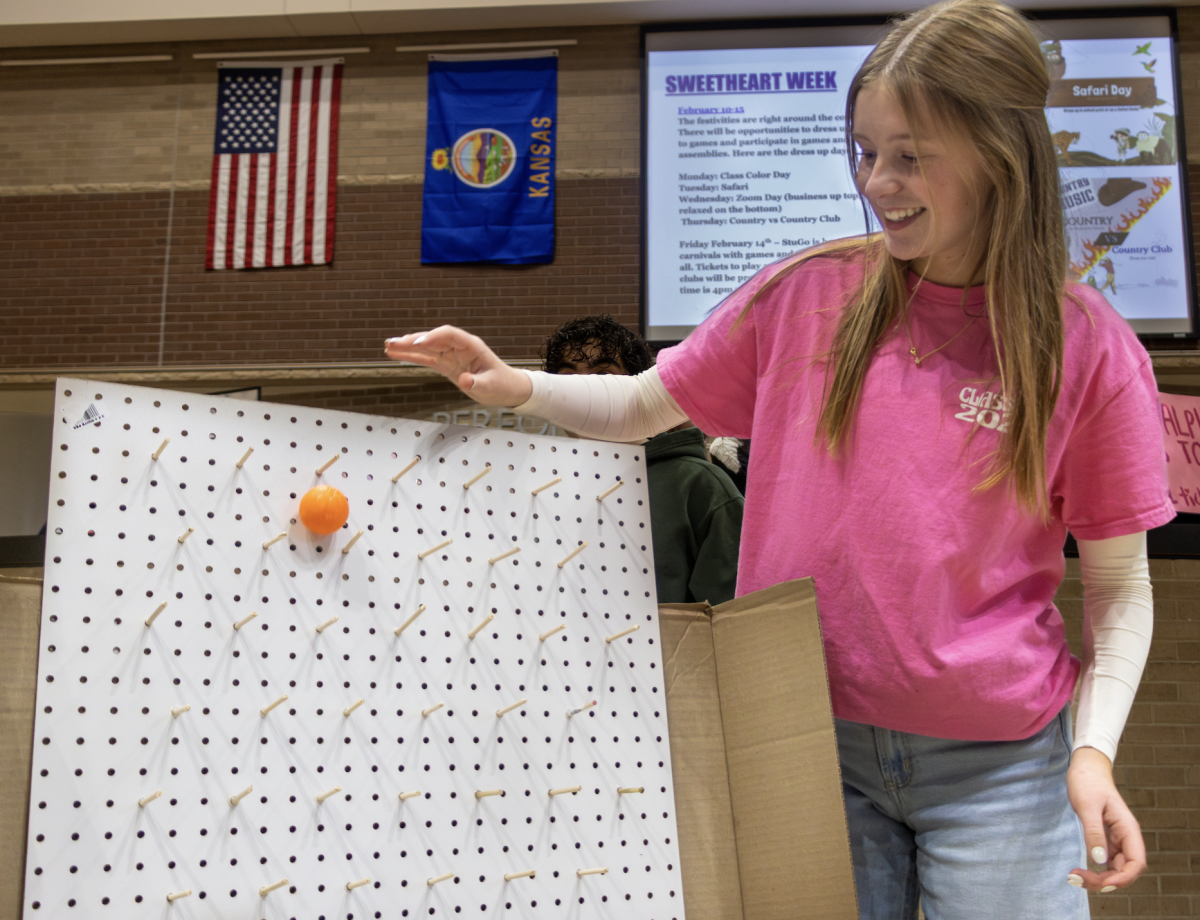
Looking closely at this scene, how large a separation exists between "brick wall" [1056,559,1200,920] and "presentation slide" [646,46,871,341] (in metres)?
2.47

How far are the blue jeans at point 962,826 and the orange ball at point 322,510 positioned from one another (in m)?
0.69

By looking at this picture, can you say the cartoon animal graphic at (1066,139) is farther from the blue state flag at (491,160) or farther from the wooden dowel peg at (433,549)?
the wooden dowel peg at (433,549)

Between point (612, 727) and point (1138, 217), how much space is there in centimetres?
581

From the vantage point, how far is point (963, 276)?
53.4 inches

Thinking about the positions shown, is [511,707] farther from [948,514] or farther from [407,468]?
[948,514]

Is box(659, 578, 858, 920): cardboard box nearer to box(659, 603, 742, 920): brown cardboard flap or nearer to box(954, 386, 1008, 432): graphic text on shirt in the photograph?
box(659, 603, 742, 920): brown cardboard flap

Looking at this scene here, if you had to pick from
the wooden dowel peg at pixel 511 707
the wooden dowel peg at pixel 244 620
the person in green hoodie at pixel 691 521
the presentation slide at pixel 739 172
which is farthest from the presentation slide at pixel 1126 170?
the wooden dowel peg at pixel 244 620

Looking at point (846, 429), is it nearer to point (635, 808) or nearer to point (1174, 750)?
point (635, 808)

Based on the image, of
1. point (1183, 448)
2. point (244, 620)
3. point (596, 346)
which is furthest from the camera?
point (1183, 448)

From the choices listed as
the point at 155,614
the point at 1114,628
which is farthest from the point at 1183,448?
the point at 155,614

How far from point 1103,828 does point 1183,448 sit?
5.30m

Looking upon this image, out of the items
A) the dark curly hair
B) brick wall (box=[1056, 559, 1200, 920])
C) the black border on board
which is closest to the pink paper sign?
the black border on board

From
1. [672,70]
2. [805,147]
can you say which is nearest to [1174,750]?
[805,147]

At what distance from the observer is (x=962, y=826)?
1229mm
